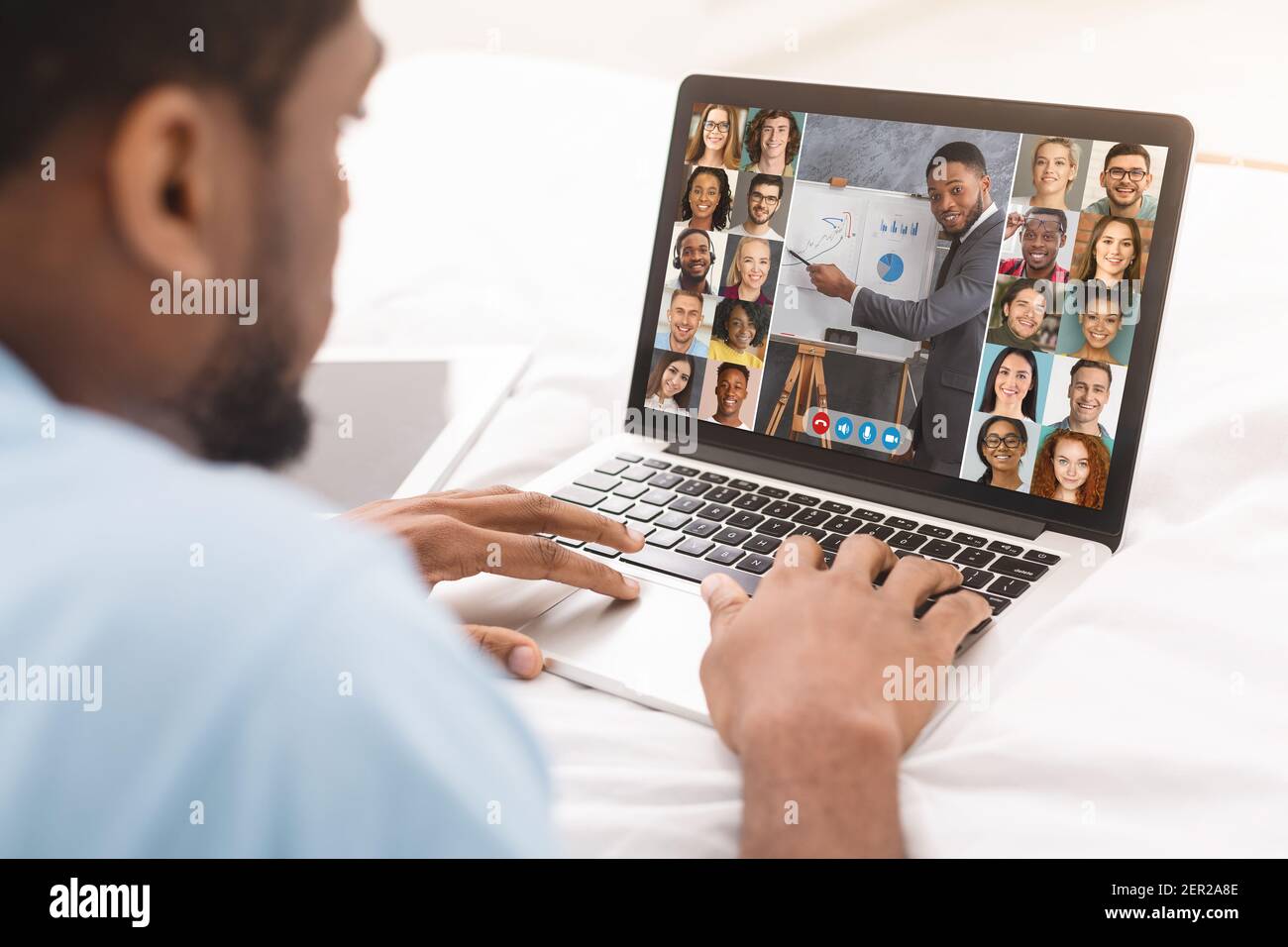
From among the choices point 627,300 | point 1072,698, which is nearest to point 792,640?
point 1072,698

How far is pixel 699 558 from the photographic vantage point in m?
0.81

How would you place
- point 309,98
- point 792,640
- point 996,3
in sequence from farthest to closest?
1. point 996,3
2. point 792,640
3. point 309,98

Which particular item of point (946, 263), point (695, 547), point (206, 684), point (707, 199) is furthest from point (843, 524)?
point (206, 684)

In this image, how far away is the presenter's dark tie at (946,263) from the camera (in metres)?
0.85

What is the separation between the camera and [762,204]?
94cm

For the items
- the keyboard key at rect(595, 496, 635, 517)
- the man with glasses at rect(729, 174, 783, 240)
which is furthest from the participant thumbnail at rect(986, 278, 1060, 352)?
the keyboard key at rect(595, 496, 635, 517)

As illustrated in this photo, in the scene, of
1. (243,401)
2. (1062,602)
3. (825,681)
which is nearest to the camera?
(243,401)

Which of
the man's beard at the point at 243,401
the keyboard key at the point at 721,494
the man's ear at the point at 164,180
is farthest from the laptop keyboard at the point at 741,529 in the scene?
the man's ear at the point at 164,180

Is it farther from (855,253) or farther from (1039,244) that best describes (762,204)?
(1039,244)

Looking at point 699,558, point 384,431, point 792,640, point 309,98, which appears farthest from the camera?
point 384,431

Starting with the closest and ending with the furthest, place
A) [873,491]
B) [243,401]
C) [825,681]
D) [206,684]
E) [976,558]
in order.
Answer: [206,684] → [243,401] → [825,681] → [976,558] → [873,491]

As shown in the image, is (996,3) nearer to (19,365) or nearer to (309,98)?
(309,98)

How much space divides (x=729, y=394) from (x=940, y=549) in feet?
0.83
